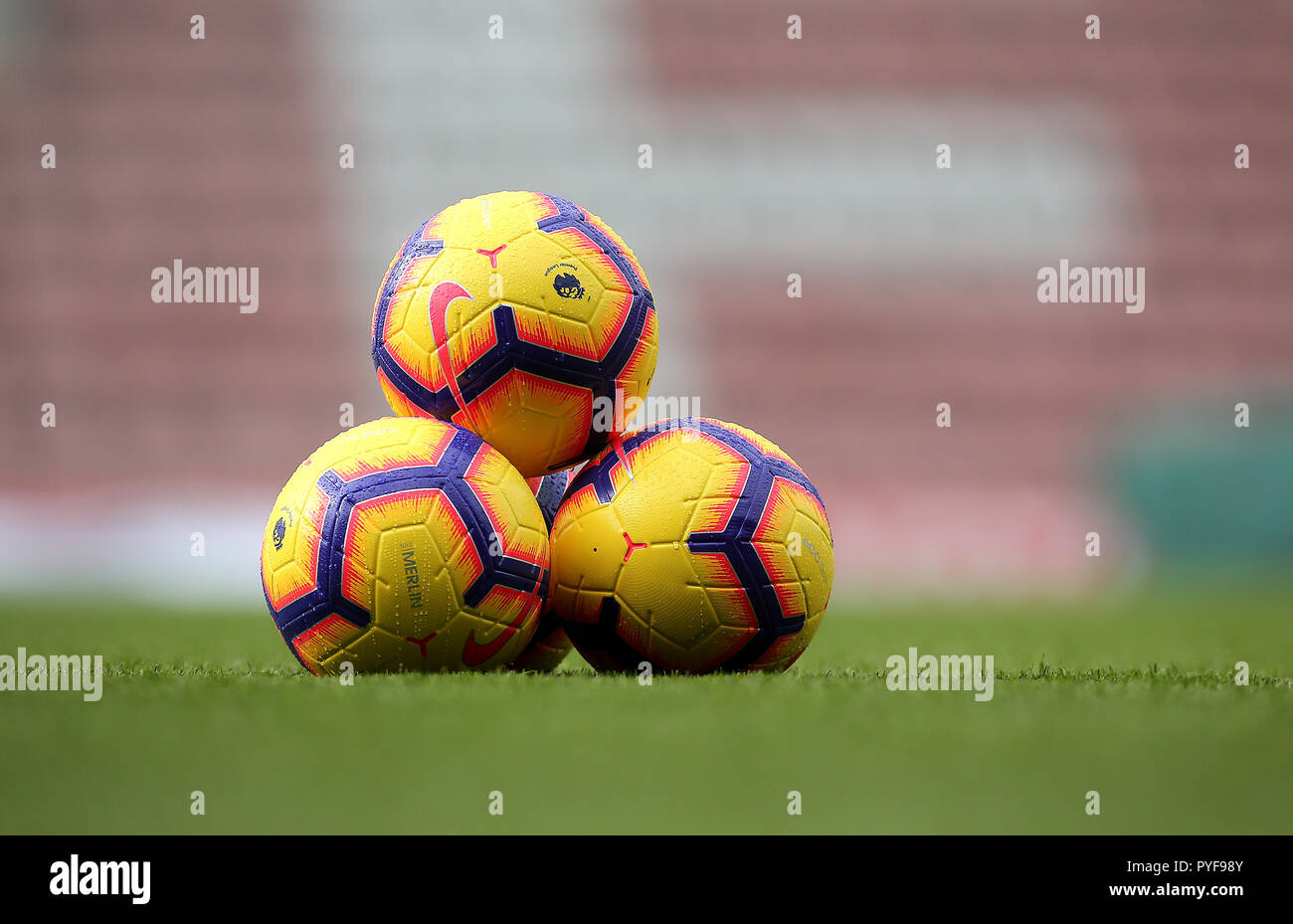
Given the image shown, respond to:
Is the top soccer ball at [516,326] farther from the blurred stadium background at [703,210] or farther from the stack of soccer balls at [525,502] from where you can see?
the blurred stadium background at [703,210]

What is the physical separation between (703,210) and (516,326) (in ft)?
60.4

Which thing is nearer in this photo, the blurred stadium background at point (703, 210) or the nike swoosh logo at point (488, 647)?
the nike swoosh logo at point (488, 647)

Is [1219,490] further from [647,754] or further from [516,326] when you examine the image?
[647,754]

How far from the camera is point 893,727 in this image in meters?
3.41

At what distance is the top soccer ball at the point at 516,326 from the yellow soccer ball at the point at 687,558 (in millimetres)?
256

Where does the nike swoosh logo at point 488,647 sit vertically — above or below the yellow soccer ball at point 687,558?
below

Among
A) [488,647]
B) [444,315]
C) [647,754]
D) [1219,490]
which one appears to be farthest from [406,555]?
[1219,490]

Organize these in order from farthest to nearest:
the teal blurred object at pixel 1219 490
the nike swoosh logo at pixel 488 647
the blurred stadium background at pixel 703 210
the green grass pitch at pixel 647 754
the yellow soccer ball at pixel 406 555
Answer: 1. the blurred stadium background at pixel 703 210
2. the teal blurred object at pixel 1219 490
3. the nike swoosh logo at pixel 488 647
4. the yellow soccer ball at pixel 406 555
5. the green grass pitch at pixel 647 754

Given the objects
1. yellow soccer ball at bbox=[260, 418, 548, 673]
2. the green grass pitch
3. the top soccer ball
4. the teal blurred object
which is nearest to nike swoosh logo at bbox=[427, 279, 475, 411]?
the top soccer ball

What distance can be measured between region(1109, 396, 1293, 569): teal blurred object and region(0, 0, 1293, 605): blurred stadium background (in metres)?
2.26

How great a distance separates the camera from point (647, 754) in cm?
303

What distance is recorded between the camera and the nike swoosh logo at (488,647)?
14.3 feet

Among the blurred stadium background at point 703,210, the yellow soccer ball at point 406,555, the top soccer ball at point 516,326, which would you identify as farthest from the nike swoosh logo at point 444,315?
the blurred stadium background at point 703,210

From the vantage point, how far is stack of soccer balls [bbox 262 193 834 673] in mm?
4238
